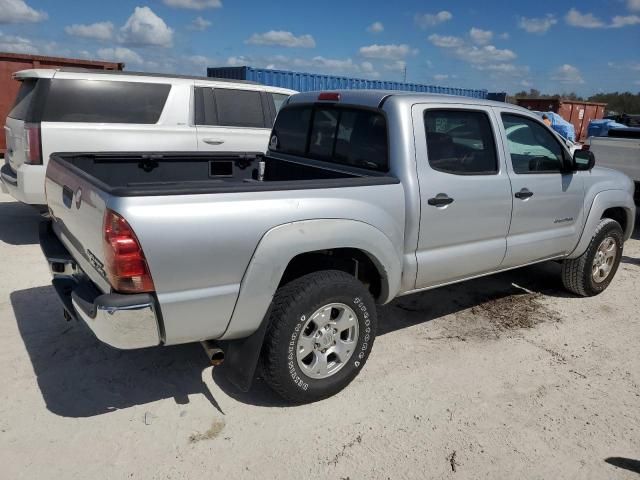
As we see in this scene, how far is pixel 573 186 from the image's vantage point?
452 centimetres

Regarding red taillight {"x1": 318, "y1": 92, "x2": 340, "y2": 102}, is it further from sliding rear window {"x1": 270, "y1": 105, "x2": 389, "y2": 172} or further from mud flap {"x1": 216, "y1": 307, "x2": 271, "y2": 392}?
mud flap {"x1": 216, "y1": 307, "x2": 271, "y2": 392}

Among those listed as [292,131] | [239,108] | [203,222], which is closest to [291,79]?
[239,108]

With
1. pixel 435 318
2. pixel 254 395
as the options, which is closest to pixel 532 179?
pixel 435 318

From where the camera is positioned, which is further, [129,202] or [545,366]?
→ [545,366]

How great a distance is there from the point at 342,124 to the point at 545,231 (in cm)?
198

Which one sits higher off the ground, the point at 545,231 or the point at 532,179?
the point at 532,179

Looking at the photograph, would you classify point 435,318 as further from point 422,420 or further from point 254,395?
point 254,395

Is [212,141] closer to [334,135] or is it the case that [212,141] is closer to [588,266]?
[334,135]

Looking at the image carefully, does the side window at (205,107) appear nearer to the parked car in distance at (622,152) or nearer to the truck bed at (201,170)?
the truck bed at (201,170)

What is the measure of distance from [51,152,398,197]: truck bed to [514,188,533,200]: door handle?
1.27 meters

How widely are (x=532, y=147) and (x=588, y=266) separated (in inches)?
56.5

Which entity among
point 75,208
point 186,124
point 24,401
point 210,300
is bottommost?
point 24,401

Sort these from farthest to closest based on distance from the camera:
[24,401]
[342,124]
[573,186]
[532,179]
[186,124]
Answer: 1. [186,124]
2. [573,186]
3. [532,179]
4. [342,124]
5. [24,401]

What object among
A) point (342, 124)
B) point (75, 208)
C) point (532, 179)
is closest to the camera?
point (75, 208)
